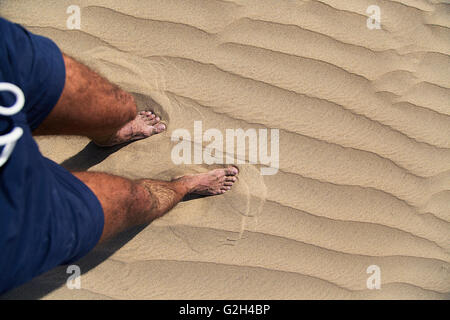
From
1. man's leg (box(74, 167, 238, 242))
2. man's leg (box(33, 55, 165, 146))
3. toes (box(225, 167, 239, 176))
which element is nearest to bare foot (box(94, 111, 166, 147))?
man's leg (box(33, 55, 165, 146))

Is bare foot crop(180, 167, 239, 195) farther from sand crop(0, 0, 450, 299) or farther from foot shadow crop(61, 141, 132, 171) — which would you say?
foot shadow crop(61, 141, 132, 171)

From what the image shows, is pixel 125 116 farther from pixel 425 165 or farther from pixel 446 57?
pixel 446 57

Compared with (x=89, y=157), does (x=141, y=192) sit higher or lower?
lower

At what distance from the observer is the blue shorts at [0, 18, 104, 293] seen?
889 millimetres

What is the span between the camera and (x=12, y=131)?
2.89 feet

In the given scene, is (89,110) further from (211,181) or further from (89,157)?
(211,181)

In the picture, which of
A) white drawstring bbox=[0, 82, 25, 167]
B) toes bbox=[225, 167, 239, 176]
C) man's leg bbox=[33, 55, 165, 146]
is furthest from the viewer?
toes bbox=[225, 167, 239, 176]

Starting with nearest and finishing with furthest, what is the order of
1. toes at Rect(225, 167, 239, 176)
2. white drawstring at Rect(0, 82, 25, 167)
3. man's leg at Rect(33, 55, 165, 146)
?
white drawstring at Rect(0, 82, 25, 167)
man's leg at Rect(33, 55, 165, 146)
toes at Rect(225, 167, 239, 176)

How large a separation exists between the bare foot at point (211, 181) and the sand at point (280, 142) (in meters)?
0.05

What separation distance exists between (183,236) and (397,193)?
43.2 inches

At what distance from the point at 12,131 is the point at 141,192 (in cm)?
64

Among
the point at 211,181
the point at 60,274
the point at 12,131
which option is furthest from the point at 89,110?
the point at 60,274

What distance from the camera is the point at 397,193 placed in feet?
5.74
